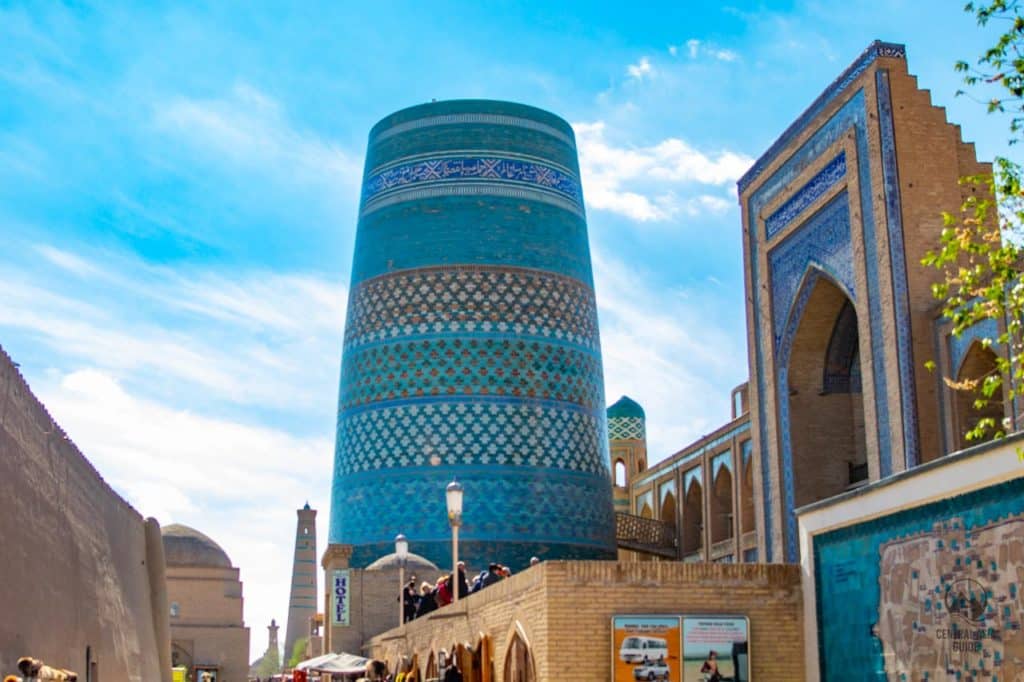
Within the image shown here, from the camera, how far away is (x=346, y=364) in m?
16.0

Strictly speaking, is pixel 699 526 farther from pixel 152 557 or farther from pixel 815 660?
pixel 815 660

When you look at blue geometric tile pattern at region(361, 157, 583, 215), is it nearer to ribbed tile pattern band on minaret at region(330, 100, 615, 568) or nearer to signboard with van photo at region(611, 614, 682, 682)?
ribbed tile pattern band on minaret at region(330, 100, 615, 568)

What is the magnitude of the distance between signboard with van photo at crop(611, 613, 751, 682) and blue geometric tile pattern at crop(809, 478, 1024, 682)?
0.41 meters

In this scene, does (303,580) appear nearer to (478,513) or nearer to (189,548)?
(189,548)

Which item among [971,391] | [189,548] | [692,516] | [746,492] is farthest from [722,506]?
[189,548]

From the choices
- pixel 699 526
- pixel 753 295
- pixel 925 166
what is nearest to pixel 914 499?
pixel 925 166

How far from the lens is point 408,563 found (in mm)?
13898

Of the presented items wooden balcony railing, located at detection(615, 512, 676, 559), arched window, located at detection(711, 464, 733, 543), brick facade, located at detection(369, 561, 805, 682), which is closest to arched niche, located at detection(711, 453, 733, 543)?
arched window, located at detection(711, 464, 733, 543)

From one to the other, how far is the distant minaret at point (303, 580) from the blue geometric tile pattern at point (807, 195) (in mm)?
21477

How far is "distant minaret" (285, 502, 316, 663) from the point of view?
3186cm

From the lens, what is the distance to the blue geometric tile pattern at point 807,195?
1116cm

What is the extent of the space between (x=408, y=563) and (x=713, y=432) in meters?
4.98

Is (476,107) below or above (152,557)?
above

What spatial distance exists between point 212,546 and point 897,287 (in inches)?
761
